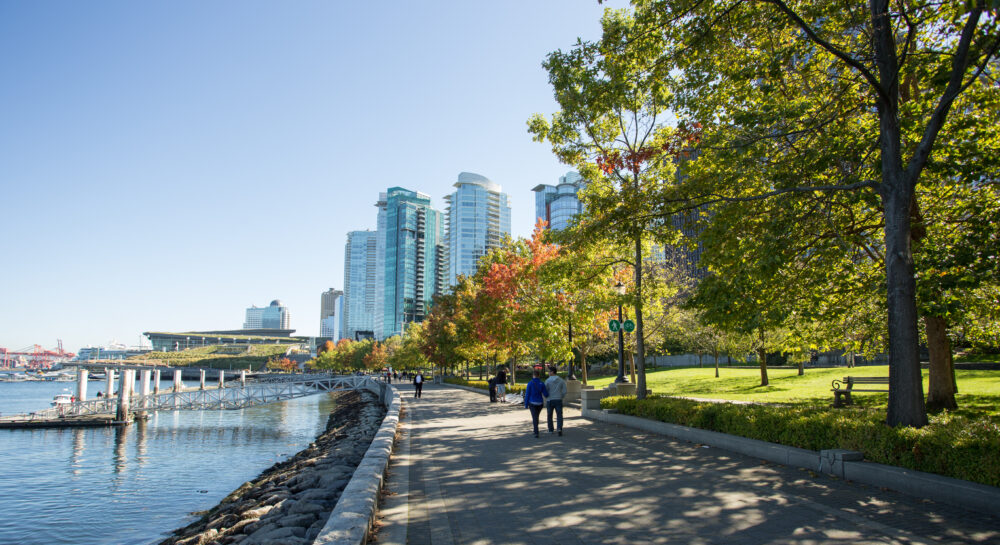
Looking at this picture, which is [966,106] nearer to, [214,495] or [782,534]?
[782,534]

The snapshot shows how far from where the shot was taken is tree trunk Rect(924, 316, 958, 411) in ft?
44.5

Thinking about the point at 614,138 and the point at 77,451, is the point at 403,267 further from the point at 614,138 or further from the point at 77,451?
the point at 614,138

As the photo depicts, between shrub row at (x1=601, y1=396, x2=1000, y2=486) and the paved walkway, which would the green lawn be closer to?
shrub row at (x1=601, y1=396, x2=1000, y2=486)

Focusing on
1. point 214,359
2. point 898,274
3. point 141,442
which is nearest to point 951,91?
point 898,274

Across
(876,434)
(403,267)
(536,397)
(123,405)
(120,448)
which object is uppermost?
(403,267)

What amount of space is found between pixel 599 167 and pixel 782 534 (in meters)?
12.7

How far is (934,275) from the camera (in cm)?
984

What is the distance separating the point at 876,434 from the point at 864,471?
2.24 ft

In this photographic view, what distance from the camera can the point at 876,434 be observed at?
25.3 ft

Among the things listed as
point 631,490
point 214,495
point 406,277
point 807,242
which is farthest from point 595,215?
point 406,277

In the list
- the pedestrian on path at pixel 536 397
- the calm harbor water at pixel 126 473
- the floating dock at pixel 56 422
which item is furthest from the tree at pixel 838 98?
the floating dock at pixel 56 422

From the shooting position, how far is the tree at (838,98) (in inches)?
323

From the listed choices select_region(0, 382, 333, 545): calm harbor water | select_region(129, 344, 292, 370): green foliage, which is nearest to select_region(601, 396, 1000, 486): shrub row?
select_region(0, 382, 333, 545): calm harbor water

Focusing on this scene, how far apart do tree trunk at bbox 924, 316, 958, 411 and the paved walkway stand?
7682 millimetres
